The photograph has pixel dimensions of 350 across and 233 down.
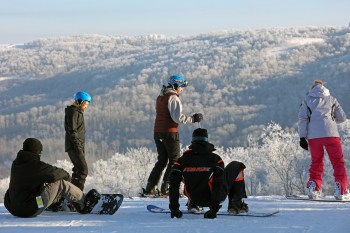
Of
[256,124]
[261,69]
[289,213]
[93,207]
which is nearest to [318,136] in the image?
[289,213]

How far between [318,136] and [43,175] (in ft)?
13.8

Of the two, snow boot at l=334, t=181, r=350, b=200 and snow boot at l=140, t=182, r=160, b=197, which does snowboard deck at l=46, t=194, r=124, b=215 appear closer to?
snow boot at l=140, t=182, r=160, b=197

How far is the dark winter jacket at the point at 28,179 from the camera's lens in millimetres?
7457

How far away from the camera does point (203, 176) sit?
7.25m

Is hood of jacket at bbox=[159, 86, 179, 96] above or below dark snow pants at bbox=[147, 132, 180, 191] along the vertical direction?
above

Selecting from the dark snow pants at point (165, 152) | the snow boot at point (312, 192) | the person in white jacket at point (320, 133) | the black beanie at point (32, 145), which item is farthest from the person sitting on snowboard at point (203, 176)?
the dark snow pants at point (165, 152)

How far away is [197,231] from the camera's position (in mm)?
6469

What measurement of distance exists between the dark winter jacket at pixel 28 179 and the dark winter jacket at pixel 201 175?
50.5 inches

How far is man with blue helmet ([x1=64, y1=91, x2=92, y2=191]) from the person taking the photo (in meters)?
9.81

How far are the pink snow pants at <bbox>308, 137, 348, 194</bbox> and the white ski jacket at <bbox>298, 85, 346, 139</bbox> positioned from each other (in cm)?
9

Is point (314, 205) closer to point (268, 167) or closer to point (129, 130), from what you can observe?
point (268, 167)

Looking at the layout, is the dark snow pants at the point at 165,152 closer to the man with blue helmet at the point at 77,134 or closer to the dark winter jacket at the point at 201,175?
the man with blue helmet at the point at 77,134

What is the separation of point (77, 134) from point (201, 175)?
311 cm

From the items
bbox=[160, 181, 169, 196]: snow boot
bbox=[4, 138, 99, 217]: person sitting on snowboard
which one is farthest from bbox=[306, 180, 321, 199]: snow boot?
bbox=[4, 138, 99, 217]: person sitting on snowboard
